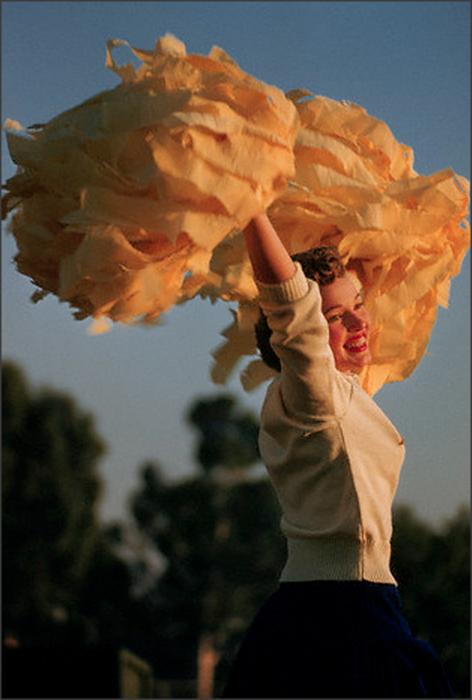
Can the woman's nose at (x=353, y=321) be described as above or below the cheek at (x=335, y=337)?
above

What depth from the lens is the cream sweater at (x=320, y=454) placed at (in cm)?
242

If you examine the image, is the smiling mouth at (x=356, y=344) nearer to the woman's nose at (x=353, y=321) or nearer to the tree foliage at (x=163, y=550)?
the woman's nose at (x=353, y=321)

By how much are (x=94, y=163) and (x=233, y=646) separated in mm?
44026

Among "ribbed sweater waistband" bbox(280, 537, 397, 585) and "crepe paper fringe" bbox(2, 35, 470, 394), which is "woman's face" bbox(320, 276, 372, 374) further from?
"ribbed sweater waistband" bbox(280, 537, 397, 585)

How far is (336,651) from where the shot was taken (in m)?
2.40

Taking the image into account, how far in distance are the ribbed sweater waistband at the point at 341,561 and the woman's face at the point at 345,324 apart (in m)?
0.58

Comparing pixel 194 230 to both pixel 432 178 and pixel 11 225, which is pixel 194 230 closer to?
pixel 11 225

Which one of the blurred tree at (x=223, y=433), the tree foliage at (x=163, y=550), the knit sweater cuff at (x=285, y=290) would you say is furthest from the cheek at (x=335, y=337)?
the blurred tree at (x=223, y=433)

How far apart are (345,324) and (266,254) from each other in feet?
1.80

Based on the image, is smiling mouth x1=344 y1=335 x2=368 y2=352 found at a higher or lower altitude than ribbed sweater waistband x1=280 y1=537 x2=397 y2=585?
higher

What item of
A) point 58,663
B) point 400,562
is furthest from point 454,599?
point 58,663

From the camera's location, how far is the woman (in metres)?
2.39

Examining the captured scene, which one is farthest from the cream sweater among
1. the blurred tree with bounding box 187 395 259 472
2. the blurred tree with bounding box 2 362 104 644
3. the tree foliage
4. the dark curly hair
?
the blurred tree with bounding box 187 395 259 472

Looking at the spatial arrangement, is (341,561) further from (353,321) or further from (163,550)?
(163,550)
